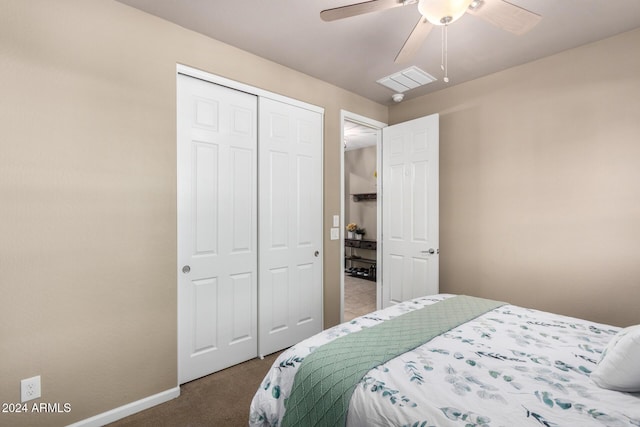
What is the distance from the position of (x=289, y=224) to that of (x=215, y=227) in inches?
28.3

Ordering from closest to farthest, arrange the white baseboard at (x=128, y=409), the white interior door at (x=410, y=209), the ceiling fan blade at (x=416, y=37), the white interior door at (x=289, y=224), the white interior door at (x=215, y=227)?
the ceiling fan blade at (x=416, y=37)
the white baseboard at (x=128, y=409)
the white interior door at (x=215, y=227)
the white interior door at (x=289, y=224)
the white interior door at (x=410, y=209)

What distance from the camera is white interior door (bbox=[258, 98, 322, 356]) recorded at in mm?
2752

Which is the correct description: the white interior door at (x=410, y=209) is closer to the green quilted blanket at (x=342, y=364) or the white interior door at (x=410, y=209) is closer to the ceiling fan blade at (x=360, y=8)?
the green quilted blanket at (x=342, y=364)

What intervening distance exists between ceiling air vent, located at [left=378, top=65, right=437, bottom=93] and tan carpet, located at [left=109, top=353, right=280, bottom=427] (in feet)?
9.56

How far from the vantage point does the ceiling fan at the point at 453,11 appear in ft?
4.64

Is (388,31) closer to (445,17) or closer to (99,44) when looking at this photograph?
(445,17)

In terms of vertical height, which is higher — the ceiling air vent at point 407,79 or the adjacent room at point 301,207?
the ceiling air vent at point 407,79

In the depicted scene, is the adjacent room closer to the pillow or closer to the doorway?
the pillow

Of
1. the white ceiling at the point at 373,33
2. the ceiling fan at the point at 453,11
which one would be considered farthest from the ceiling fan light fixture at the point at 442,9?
the white ceiling at the point at 373,33

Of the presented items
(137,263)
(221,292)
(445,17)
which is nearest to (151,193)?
(137,263)

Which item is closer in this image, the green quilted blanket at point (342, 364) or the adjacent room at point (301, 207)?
the green quilted blanket at point (342, 364)

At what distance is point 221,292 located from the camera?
2.48 m

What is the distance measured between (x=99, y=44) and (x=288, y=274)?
2.18 meters

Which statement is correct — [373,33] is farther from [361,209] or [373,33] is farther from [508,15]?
[361,209]
